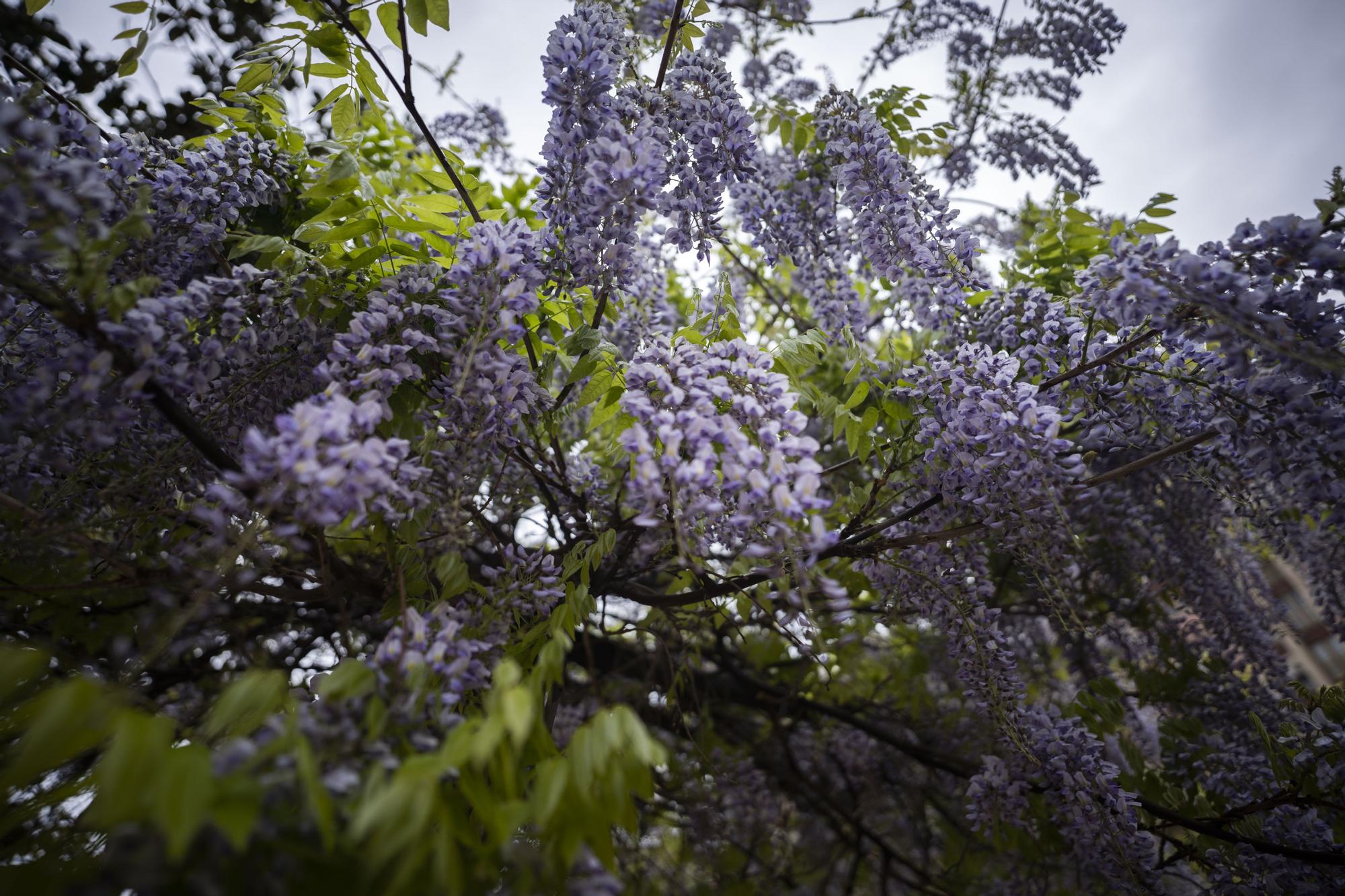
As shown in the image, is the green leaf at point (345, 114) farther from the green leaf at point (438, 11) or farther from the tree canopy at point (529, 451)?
the green leaf at point (438, 11)

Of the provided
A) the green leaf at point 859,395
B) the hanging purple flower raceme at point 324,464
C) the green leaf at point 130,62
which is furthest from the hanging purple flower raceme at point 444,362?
the green leaf at point 130,62

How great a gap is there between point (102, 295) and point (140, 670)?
→ 2.40ft

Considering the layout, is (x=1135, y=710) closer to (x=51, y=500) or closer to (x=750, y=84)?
(x=750, y=84)

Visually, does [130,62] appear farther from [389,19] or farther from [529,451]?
[529,451]

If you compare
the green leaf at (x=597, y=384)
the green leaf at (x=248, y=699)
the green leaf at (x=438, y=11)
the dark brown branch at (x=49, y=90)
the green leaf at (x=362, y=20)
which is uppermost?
the green leaf at (x=362, y=20)

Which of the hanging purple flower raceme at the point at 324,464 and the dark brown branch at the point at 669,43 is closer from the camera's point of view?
the hanging purple flower raceme at the point at 324,464

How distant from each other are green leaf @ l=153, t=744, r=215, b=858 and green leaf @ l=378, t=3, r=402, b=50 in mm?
1956

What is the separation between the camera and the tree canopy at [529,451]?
3.55 feet

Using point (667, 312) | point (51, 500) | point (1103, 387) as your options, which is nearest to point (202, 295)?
point (51, 500)

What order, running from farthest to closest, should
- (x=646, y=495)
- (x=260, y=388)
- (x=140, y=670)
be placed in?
(x=260, y=388) < (x=646, y=495) < (x=140, y=670)

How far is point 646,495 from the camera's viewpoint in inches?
53.0

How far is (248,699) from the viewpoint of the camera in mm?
1002

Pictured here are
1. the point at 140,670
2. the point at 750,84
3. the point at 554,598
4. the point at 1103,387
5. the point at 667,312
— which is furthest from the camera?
the point at 750,84

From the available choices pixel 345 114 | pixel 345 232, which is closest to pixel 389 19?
pixel 345 114
